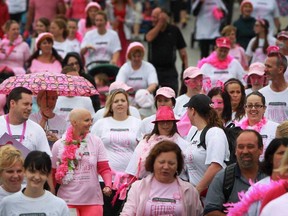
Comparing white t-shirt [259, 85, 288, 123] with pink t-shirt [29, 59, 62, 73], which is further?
pink t-shirt [29, 59, 62, 73]

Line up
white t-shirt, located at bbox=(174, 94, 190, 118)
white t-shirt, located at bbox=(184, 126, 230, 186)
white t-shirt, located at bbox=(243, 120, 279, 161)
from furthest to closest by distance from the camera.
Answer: white t-shirt, located at bbox=(174, 94, 190, 118)
white t-shirt, located at bbox=(243, 120, 279, 161)
white t-shirt, located at bbox=(184, 126, 230, 186)

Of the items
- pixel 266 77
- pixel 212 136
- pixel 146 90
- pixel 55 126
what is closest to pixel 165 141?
pixel 212 136

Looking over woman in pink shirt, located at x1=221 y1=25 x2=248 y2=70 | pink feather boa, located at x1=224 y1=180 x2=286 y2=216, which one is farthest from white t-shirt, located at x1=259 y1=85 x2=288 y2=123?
woman in pink shirt, located at x1=221 y1=25 x2=248 y2=70

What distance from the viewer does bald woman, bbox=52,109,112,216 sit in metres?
13.0

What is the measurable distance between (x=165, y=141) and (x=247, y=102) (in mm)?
2178

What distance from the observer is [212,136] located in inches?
483

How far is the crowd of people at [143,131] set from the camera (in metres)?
11.2

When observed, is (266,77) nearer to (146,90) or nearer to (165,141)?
(146,90)

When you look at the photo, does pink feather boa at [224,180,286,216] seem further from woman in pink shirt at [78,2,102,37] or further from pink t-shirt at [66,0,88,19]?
pink t-shirt at [66,0,88,19]

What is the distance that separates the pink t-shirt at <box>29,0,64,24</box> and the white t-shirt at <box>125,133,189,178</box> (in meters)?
11.5

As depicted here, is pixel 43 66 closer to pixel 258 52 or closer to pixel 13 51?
pixel 13 51

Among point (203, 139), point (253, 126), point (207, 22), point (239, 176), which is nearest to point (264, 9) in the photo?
point (207, 22)

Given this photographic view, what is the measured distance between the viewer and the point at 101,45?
21.4 m

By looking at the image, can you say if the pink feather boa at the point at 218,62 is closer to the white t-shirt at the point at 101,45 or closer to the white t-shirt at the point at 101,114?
the white t-shirt at the point at 101,114
